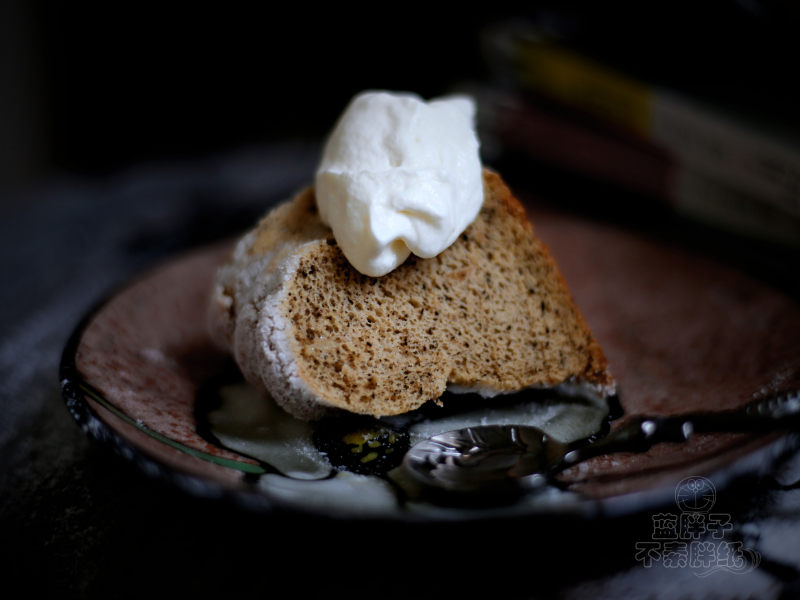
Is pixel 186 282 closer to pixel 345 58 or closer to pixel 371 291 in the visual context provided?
pixel 371 291

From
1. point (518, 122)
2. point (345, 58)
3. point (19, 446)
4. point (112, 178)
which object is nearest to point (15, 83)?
point (112, 178)

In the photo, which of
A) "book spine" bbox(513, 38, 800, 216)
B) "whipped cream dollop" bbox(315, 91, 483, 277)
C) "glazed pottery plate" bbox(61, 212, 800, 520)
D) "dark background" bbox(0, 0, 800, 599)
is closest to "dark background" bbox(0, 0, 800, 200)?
"dark background" bbox(0, 0, 800, 599)

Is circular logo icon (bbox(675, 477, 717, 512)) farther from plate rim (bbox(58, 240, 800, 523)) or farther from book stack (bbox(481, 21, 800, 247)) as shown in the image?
book stack (bbox(481, 21, 800, 247))

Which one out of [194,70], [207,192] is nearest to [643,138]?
[207,192]

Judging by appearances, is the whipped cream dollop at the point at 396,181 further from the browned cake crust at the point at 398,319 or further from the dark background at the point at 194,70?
the dark background at the point at 194,70

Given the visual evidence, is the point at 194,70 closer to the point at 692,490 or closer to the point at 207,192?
the point at 207,192

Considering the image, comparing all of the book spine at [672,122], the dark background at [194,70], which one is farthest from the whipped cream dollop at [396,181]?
the dark background at [194,70]
